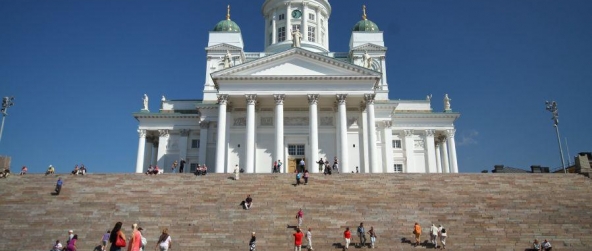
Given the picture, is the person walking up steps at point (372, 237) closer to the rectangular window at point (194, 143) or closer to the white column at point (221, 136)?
the white column at point (221, 136)

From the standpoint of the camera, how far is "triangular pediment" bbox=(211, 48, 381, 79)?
36.4m

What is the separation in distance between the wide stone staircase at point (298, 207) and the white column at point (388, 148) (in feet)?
40.7

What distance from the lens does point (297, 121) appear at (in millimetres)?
39781

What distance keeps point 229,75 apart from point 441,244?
22919 millimetres

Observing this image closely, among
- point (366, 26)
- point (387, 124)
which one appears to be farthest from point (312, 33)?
point (387, 124)

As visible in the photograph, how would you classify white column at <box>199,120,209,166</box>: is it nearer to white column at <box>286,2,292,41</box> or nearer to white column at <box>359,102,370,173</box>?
white column at <box>359,102,370,173</box>

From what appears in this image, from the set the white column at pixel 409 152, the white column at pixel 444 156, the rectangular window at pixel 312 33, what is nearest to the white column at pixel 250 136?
the white column at pixel 409 152

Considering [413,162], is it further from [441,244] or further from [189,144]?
[441,244]

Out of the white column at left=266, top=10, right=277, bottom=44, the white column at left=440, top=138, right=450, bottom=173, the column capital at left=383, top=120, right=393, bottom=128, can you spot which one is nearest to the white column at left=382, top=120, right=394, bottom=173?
the column capital at left=383, top=120, right=393, bottom=128

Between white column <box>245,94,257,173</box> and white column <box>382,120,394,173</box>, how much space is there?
12214 millimetres

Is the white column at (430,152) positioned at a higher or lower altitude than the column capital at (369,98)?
lower

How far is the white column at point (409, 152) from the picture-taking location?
144 ft

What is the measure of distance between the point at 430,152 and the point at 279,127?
702 inches

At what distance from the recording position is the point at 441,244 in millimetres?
18719
